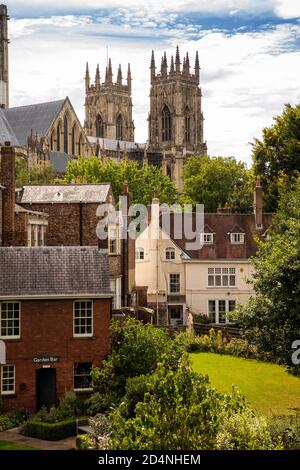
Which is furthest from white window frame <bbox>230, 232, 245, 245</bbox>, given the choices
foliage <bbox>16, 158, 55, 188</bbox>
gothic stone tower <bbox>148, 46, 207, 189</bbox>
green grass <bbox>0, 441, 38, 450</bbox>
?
gothic stone tower <bbox>148, 46, 207, 189</bbox>

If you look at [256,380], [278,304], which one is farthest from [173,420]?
[256,380]

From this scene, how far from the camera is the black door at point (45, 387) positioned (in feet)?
129

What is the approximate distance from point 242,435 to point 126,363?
1444cm

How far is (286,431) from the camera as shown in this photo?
31688mm

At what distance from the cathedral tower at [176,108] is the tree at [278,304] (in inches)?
5864

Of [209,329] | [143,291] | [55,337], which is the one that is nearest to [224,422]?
[55,337]

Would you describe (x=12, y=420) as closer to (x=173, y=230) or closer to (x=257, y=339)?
(x=257, y=339)

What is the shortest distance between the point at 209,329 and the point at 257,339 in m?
19.6

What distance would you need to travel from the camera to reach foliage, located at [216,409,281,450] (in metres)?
24.4

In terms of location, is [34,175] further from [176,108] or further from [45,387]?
[176,108]

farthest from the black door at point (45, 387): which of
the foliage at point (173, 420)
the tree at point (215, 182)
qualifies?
the tree at point (215, 182)

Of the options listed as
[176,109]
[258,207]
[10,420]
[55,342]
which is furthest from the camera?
[176,109]

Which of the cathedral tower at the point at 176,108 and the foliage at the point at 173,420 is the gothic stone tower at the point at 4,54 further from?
the foliage at the point at 173,420
